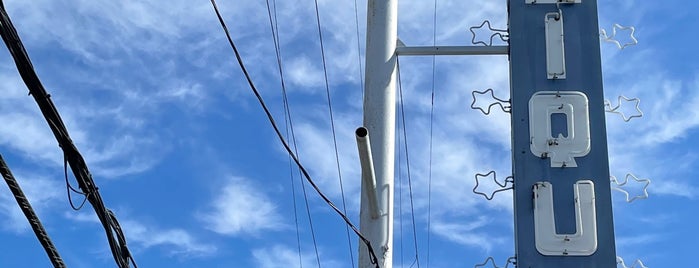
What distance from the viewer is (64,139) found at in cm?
605

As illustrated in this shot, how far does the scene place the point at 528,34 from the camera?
28.5 feet

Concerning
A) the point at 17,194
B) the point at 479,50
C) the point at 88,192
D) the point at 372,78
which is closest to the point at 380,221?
the point at 372,78

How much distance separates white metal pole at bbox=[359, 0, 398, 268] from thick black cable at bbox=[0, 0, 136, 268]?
1.73 metres

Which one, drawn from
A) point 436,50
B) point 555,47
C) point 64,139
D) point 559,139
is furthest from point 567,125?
point 64,139

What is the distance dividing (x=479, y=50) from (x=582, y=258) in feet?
5.47

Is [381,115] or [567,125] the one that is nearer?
[381,115]

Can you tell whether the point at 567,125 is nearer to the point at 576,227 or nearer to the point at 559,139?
the point at 559,139

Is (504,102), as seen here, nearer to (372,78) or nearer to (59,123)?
(372,78)

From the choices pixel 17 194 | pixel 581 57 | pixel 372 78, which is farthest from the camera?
pixel 581 57

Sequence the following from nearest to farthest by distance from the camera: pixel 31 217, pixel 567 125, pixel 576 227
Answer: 1. pixel 31 217
2. pixel 576 227
3. pixel 567 125

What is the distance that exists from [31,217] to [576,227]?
395cm

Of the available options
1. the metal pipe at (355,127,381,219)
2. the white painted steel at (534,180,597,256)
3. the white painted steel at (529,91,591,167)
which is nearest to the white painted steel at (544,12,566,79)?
the white painted steel at (529,91,591,167)

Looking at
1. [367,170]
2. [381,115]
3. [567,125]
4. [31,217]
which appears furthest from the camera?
[567,125]

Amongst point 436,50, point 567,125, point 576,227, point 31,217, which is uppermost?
point 436,50
